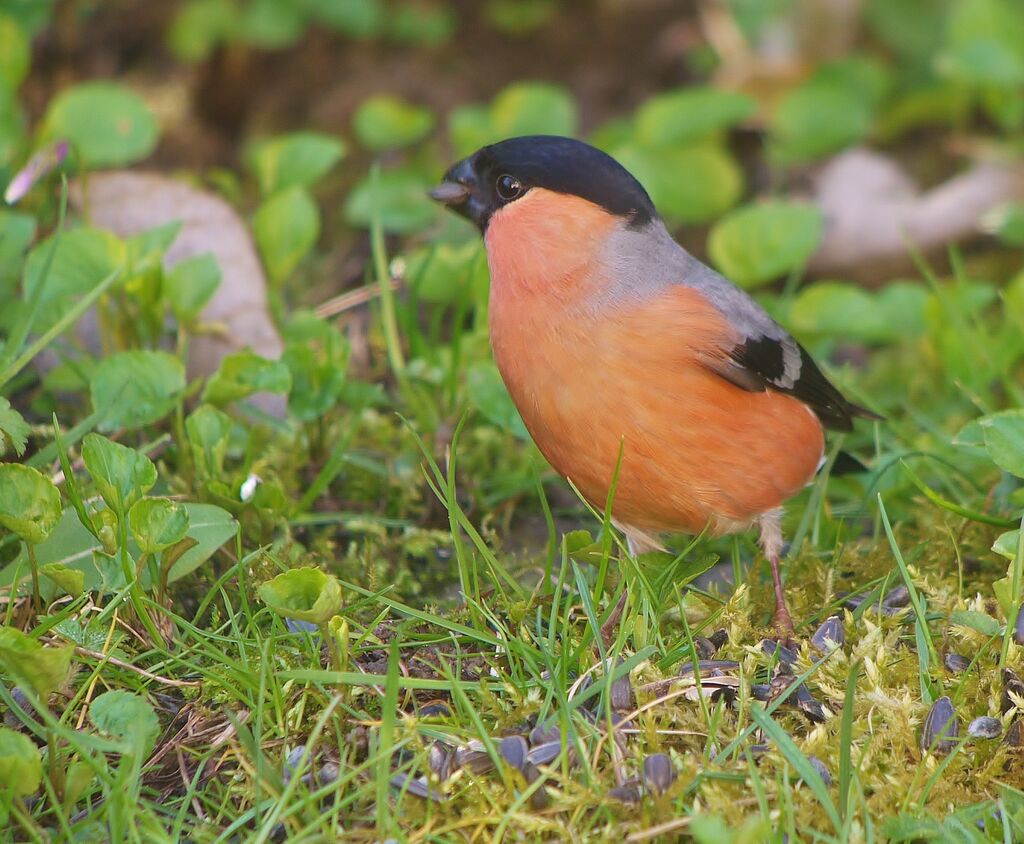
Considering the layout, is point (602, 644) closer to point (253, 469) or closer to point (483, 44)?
point (253, 469)

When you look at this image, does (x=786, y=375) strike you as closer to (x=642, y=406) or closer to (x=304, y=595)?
(x=642, y=406)

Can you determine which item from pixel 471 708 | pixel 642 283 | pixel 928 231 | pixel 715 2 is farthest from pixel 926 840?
pixel 715 2

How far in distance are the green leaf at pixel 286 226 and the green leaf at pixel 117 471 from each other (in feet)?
5.17

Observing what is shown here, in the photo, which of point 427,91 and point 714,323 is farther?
point 427,91

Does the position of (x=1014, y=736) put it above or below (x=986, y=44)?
below

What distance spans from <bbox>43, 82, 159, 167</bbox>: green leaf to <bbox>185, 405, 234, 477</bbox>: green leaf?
4.89ft

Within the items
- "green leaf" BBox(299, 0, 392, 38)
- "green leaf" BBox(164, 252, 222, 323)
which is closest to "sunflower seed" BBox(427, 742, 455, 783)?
"green leaf" BBox(164, 252, 222, 323)

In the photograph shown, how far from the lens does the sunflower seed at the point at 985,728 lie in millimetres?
2824

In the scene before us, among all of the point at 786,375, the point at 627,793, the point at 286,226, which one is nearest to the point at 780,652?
the point at 627,793

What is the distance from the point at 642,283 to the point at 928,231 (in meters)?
2.94

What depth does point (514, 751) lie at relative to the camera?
2.67 metres

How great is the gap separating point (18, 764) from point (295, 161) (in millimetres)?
2893

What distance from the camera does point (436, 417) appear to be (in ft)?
13.4

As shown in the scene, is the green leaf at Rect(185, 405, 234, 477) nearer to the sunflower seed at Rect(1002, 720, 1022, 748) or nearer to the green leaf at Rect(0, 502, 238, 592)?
the green leaf at Rect(0, 502, 238, 592)
